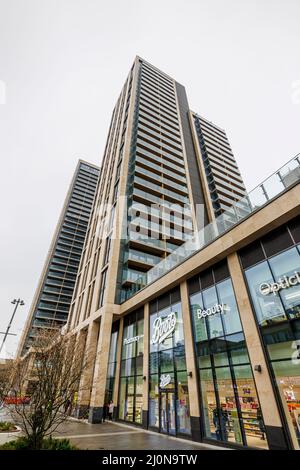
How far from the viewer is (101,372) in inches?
770

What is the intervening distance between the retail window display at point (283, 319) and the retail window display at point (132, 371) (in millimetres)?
11192

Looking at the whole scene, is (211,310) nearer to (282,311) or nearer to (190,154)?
(282,311)

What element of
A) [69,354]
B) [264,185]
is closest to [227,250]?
[264,185]

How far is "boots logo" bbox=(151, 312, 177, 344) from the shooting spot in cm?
1597

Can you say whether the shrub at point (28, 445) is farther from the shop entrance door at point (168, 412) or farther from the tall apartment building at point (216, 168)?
the tall apartment building at point (216, 168)

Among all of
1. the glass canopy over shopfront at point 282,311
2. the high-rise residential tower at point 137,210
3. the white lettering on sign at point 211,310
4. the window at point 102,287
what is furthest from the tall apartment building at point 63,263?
the glass canopy over shopfront at point 282,311

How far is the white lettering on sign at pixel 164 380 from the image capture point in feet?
49.1

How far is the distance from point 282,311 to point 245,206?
220 inches

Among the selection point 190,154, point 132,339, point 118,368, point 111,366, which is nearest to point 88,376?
point 111,366

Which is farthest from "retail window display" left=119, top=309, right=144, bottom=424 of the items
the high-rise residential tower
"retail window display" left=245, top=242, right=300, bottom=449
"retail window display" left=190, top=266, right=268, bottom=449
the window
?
"retail window display" left=245, top=242, right=300, bottom=449

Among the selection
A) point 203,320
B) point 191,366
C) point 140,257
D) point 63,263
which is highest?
point 63,263
